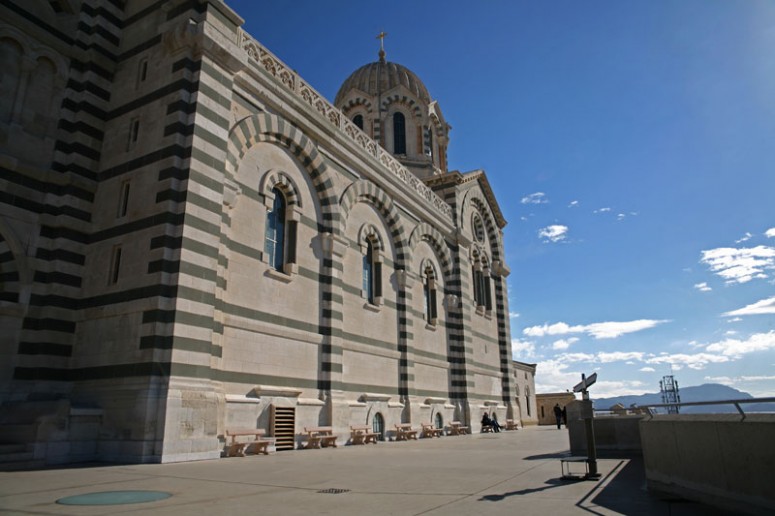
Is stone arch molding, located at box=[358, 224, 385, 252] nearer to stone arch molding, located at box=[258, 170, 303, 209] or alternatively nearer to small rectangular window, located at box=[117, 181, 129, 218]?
stone arch molding, located at box=[258, 170, 303, 209]

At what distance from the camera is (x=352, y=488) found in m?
7.53

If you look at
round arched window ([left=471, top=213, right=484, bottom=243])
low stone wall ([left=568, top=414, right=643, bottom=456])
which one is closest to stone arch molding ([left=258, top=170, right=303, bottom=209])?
low stone wall ([left=568, top=414, right=643, bottom=456])

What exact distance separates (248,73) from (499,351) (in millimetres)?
25015

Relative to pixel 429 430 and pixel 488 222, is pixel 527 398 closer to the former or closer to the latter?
pixel 488 222

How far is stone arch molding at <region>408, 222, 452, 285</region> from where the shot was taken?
26.2m

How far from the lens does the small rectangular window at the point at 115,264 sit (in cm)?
1343

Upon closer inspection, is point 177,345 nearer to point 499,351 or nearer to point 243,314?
point 243,314

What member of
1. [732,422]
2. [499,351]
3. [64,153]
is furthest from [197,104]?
[499,351]

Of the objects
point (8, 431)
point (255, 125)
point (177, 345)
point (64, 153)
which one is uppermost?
point (255, 125)

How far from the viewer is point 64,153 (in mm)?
14664

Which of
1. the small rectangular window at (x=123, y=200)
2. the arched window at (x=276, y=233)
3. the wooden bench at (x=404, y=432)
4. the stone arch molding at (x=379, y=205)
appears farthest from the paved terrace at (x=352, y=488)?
the stone arch molding at (x=379, y=205)

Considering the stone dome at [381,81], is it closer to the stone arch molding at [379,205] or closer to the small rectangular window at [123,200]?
the stone arch molding at [379,205]

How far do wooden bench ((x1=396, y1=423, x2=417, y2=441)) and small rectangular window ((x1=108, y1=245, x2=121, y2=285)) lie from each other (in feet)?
40.4

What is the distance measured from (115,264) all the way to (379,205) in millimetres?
12233
